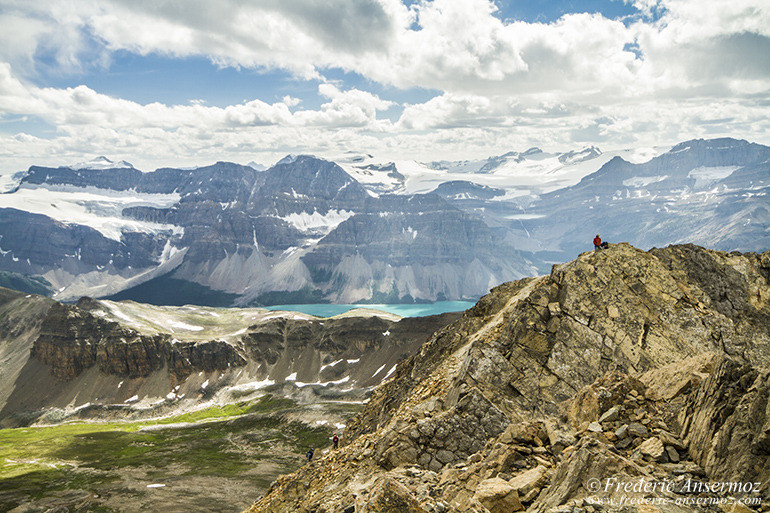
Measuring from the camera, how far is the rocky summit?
14023mm

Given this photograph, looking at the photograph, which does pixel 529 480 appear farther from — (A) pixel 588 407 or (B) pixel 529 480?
(A) pixel 588 407

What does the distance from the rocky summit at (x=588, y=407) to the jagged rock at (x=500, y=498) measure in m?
0.04

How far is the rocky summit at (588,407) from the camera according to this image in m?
14.0

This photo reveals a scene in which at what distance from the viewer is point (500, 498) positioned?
52.3 ft

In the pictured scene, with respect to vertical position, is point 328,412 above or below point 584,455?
below

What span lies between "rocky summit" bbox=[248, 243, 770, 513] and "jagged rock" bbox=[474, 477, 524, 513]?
44 mm

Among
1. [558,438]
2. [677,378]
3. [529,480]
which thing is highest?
[677,378]

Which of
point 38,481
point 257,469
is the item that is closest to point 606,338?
point 257,469

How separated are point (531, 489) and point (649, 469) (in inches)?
144

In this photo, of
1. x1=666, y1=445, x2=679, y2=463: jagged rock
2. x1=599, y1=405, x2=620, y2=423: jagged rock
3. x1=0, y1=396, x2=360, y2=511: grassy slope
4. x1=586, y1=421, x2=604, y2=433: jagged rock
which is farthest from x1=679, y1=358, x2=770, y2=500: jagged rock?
x1=0, y1=396, x2=360, y2=511: grassy slope

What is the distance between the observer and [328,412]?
155m

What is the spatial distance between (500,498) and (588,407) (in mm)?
6515

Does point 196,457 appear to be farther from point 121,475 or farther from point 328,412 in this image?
point 328,412

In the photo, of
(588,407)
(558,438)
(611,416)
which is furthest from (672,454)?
(588,407)
